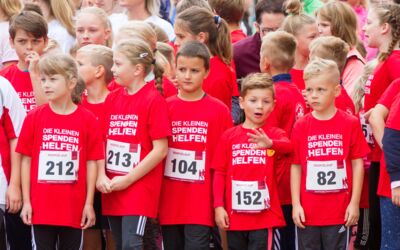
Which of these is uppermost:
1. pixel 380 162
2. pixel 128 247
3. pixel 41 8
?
pixel 41 8

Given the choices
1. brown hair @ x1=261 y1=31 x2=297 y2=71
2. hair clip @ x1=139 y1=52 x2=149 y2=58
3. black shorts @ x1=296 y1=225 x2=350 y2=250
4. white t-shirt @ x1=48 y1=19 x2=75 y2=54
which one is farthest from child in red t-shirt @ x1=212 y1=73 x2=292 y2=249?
white t-shirt @ x1=48 y1=19 x2=75 y2=54

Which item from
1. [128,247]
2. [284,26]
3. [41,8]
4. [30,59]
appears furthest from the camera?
[41,8]

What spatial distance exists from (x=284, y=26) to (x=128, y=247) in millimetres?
2890

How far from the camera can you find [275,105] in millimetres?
9055

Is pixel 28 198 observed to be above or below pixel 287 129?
below

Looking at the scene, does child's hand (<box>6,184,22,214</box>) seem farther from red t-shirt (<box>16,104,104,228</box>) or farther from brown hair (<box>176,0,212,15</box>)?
brown hair (<box>176,0,212,15</box>)

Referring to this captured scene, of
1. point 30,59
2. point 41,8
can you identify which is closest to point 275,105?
point 30,59

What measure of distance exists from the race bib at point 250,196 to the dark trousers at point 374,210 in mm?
1148

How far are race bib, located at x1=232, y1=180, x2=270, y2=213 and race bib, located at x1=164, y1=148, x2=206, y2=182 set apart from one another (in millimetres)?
321

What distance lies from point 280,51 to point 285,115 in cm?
54

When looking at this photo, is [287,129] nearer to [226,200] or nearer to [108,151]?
[226,200]

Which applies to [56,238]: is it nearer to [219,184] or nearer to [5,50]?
[219,184]

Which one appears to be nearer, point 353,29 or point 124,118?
point 124,118

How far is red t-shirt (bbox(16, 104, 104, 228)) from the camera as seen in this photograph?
8570mm
